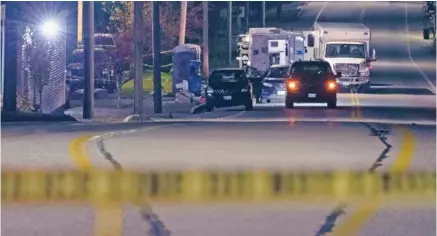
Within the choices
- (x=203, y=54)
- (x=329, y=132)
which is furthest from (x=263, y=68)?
(x=329, y=132)

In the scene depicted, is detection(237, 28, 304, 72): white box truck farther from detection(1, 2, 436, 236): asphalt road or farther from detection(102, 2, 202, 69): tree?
detection(1, 2, 436, 236): asphalt road

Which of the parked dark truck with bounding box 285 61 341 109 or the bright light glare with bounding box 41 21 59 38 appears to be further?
the parked dark truck with bounding box 285 61 341 109

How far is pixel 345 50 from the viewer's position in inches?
2119

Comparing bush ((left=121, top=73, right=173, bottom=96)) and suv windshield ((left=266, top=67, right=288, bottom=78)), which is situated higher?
suv windshield ((left=266, top=67, right=288, bottom=78))

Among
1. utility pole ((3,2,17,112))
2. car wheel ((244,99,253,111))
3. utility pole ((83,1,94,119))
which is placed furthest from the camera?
car wheel ((244,99,253,111))

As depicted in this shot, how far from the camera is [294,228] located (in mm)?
10711

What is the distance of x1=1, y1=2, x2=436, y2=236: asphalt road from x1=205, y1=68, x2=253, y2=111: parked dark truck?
0.38m

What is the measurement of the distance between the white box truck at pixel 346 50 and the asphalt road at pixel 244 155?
11.3 metres

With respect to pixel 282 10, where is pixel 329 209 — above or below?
below

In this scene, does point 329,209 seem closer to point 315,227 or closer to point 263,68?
point 315,227

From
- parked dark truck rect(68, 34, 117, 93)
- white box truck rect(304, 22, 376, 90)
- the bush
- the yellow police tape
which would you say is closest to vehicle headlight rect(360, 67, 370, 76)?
white box truck rect(304, 22, 376, 90)

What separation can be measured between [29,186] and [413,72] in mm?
58306

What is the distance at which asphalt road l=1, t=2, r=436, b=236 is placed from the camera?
10781mm

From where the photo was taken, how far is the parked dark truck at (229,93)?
1548 inches
